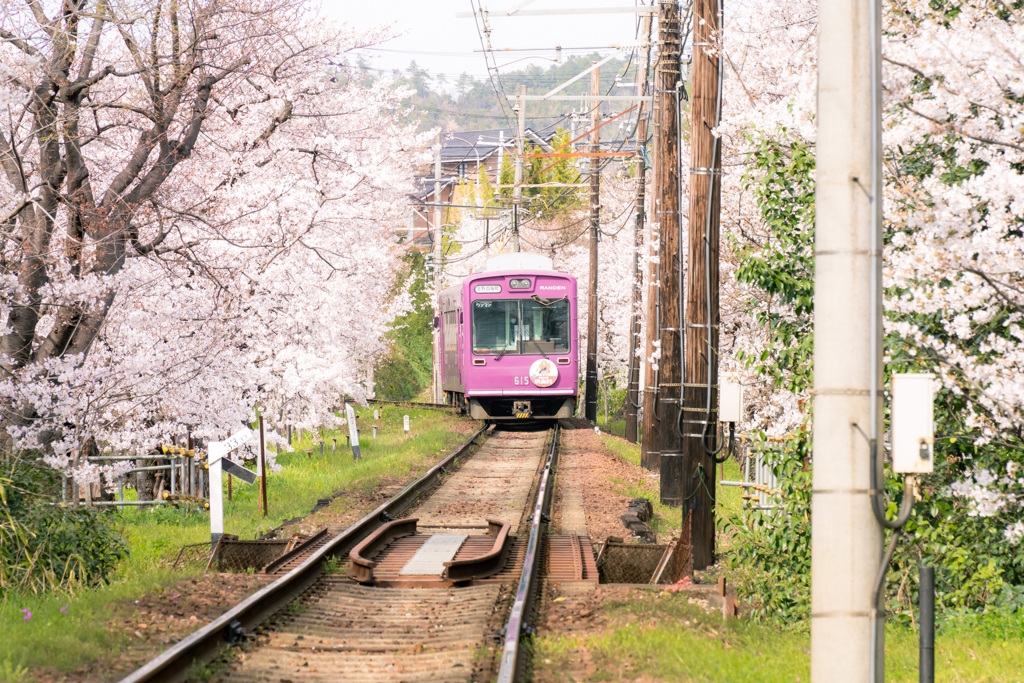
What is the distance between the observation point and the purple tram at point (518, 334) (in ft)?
79.6

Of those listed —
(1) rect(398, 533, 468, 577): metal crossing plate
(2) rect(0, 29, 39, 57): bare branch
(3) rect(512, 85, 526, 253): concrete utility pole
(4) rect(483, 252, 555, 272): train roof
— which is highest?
(3) rect(512, 85, 526, 253): concrete utility pole

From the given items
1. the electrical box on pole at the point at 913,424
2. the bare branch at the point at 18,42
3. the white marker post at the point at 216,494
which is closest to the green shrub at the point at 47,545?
the white marker post at the point at 216,494

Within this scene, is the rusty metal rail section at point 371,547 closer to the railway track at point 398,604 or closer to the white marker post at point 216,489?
the railway track at point 398,604

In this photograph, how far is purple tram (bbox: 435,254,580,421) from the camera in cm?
2427

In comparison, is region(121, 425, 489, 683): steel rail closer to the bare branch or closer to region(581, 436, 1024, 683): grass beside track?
region(581, 436, 1024, 683): grass beside track

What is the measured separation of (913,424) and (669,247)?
10445 millimetres

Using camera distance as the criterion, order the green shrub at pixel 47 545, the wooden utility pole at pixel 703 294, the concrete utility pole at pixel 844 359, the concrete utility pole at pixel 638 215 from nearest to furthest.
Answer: the concrete utility pole at pixel 844 359
the green shrub at pixel 47 545
the wooden utility pole at pixel 703 294
the concrete utility pole at pixel 638 215

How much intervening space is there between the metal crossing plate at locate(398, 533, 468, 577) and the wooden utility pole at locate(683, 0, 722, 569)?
96.4 inches

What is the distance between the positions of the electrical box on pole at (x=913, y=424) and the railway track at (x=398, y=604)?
270cm

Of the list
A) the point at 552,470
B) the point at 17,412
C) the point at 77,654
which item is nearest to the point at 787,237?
the point at 77,654

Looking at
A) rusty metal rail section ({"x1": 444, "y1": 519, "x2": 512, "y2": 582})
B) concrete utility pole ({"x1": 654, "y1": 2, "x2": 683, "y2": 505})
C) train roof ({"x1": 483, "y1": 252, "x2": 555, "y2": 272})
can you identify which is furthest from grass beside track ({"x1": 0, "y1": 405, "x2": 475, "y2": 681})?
concrete utility pole ({"x1": 654, "y1": 2, "x2": 683, "y2": 505})

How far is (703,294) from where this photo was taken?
409 inches

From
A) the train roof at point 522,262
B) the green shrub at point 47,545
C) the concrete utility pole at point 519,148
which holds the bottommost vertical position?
the green shrub at point 47,545

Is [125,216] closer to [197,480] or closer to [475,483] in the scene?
[197,480]
